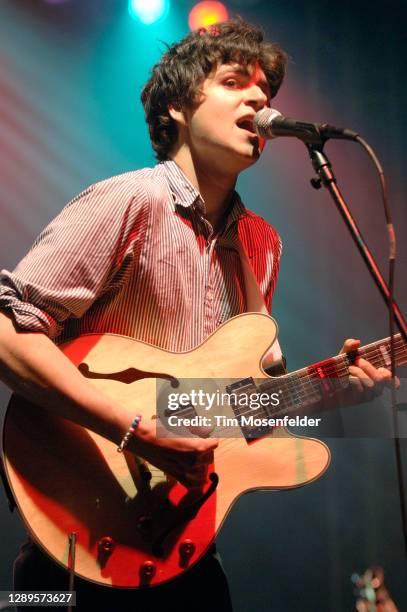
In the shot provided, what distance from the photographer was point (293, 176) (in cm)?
291

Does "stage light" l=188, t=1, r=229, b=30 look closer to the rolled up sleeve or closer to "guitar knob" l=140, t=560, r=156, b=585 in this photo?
the rolled up sleeve

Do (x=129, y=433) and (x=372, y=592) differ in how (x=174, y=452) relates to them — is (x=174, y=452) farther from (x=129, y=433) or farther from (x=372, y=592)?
(x=372, y=592)

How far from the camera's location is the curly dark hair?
203 cm

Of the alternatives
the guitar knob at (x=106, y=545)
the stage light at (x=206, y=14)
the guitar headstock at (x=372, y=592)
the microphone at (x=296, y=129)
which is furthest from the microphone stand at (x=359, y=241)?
the stage light at (x=206, y=14)

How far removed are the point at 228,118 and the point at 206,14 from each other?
1.16 meters

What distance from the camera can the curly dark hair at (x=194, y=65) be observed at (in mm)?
2027

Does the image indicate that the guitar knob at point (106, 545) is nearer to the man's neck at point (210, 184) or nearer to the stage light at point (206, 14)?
the man's neck at point (210, 184)

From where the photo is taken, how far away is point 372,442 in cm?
290

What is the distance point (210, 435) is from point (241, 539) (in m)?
1.24

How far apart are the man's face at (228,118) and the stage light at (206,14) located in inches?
34.0

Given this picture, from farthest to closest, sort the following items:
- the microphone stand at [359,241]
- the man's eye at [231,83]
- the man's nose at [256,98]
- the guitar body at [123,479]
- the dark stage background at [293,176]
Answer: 1. the dark stage background at [293,176]
2. the man's eye at [231,83]
3. the man's nose at [256,98]
4. the guitar body at [123,479]
5. the microphone stand at [359,241]

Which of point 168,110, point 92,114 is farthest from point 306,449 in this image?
point 92,114

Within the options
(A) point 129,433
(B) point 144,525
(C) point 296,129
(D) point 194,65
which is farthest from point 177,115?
(B) point 144,525

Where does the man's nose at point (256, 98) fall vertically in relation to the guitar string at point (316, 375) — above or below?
above
